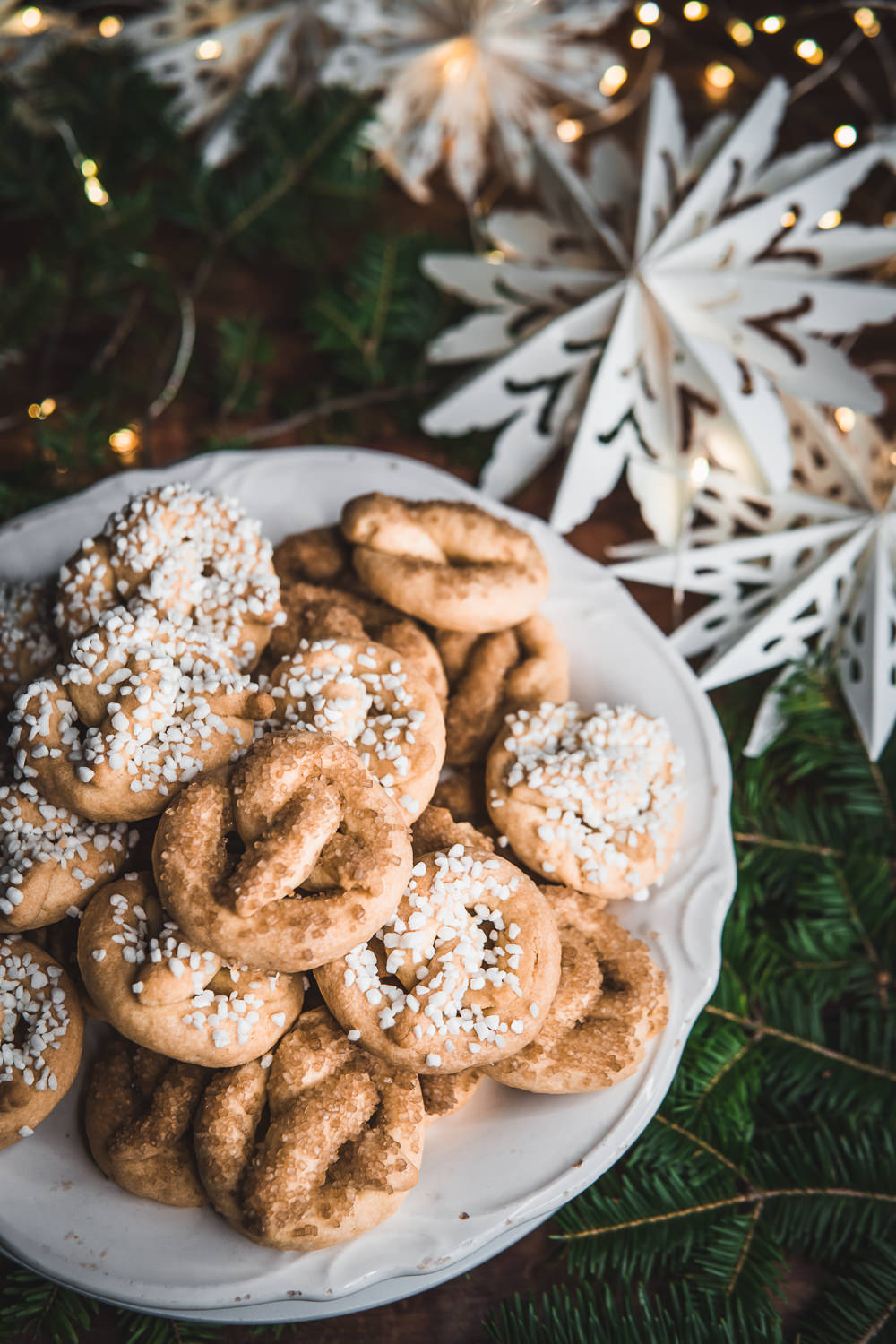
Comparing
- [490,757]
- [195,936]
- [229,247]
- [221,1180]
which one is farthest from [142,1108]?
[229,247]

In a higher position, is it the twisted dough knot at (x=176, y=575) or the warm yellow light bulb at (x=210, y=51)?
the warm yellow light bulb at (x=210, y=51)

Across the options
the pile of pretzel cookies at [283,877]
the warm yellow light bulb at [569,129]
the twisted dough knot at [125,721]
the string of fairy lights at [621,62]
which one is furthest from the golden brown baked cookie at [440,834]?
the warm yellow light bulb at [569,129]

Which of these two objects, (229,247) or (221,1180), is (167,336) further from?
(221,1180)

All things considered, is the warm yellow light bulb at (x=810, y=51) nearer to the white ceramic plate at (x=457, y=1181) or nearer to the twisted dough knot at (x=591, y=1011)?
the white ceramic plate at (x=457, y=1181)

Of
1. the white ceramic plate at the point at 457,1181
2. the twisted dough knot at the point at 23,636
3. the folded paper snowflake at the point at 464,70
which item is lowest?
the white ceramic plate at the point at 457,1181

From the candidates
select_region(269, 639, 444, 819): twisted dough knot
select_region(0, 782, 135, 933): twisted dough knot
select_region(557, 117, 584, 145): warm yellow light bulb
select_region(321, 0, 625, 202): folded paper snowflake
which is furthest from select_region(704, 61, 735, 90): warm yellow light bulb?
select_region(0, 782, 135, 933): twisted dough knot

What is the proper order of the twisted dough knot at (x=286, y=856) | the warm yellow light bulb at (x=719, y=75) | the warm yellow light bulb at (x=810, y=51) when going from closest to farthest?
1. the twisted dough knot at (x=286, y=856)
2. the warm yellow light bulb at (x=810, y=51)
3. the warm yellow light bulb at (x=719, y=75)

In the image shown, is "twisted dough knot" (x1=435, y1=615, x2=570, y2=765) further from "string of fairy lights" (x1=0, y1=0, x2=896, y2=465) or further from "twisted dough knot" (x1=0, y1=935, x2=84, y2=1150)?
"string of fairy lights" (x1=0, y1=0, x2=896, y2=465)
